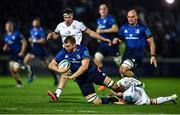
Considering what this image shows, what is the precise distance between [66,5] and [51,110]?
18.9 m

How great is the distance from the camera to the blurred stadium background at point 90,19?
1228 inches

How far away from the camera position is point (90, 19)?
32.3 m

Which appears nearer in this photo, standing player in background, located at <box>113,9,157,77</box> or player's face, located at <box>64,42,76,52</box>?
player's face, located at <box>64,42,76,52</box>

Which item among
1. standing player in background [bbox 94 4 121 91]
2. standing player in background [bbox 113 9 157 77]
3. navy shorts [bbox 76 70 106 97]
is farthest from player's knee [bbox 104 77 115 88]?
standing player in background [bbox 94 4 121 91]

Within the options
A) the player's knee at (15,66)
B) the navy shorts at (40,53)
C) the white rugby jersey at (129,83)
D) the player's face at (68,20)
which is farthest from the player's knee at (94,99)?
the navy shorts at (40,53)

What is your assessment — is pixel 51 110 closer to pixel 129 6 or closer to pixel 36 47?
pixel 36 47

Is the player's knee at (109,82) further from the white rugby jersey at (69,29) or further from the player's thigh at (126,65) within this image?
the white rugby jersey at (69,29)

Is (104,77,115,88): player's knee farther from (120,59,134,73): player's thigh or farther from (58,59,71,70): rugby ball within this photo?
(120,59,134,73): player's thigh

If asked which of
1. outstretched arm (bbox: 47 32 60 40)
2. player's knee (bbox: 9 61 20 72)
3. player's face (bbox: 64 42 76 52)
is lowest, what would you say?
player's knee (bbox: 9 61 20 72)

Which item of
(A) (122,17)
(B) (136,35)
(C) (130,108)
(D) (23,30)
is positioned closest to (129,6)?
(A) (122,17)

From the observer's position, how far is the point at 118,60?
73.8 ft

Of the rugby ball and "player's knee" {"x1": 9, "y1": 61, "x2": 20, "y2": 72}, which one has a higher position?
the rugby ball

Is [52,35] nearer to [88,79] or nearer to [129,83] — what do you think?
[88,79]

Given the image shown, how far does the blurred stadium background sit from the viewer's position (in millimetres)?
31188
